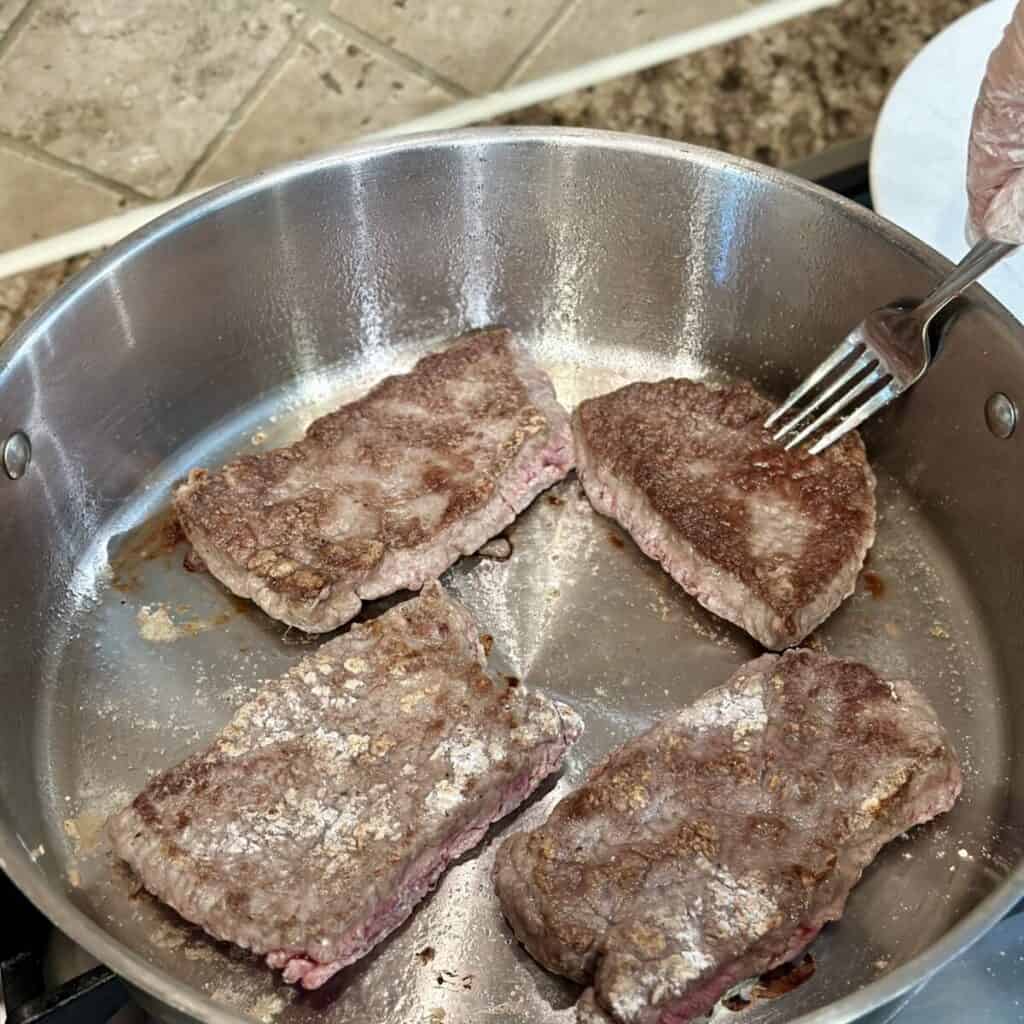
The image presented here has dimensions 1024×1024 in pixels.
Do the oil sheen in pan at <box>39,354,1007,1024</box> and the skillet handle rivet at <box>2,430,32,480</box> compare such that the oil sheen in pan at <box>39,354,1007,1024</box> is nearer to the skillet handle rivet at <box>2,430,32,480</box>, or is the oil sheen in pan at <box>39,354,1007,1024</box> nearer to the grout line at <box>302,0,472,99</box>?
the skillet handle rivet at <box>2,430,32,480</box>

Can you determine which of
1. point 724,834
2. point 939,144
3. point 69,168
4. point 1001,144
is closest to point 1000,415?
point 1001,144

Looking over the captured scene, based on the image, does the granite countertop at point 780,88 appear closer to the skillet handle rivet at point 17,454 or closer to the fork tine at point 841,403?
the fork tine at point 841,403

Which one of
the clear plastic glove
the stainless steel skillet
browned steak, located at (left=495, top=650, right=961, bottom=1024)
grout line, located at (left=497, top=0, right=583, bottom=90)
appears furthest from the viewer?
grout line, located at (left=497, top=0, right=583, bottom=90)

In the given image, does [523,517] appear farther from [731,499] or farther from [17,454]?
[17,454]

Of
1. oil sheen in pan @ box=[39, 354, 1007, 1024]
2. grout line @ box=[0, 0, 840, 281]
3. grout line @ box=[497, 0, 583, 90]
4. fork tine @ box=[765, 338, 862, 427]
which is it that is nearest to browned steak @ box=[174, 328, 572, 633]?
oil sheen in pan @ box=[39, 354, 1007, 1024]

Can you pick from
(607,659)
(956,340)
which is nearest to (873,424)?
(956,340)

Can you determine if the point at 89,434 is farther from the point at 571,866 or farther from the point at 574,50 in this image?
the point at 574,50
